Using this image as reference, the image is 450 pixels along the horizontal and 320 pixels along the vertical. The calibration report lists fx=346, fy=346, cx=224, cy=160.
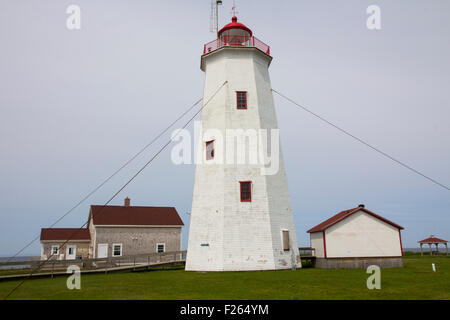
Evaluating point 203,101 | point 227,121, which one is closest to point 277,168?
point 227,121

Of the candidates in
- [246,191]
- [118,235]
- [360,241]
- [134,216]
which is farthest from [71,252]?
[360,241]

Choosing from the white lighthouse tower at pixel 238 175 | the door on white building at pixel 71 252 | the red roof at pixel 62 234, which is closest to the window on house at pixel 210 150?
the white lighthouse tower at pixel 238 175

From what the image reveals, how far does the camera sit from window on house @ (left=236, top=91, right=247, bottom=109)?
67.7ft

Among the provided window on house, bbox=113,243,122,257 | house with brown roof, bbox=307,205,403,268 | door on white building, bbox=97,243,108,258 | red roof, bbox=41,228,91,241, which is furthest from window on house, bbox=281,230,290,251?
red roof, bbox=41,228,91,241

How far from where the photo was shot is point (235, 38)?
2217cm

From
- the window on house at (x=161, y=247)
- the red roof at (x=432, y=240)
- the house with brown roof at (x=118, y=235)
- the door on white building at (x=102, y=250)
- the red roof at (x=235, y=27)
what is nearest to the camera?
the red roof at (x=235, y=27)

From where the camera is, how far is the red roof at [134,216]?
3244cm

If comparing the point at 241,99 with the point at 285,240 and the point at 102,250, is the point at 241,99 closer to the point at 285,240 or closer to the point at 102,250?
the point at 285,240

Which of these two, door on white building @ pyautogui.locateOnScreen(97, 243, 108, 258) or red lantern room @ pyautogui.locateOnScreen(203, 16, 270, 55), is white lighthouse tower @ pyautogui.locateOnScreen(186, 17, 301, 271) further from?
door on white building @ pyautogui.locateOnScreen(97, 243, 108, 258)

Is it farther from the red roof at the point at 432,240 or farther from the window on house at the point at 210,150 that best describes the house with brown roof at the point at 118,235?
the red roof at the point at 432,240

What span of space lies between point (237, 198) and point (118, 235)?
1736 centimetres

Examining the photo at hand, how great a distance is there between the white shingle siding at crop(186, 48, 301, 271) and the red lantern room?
61 cm

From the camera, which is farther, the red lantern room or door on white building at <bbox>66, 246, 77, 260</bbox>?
door on white building at <bbox>66, 246, 77, 260</bbox>
